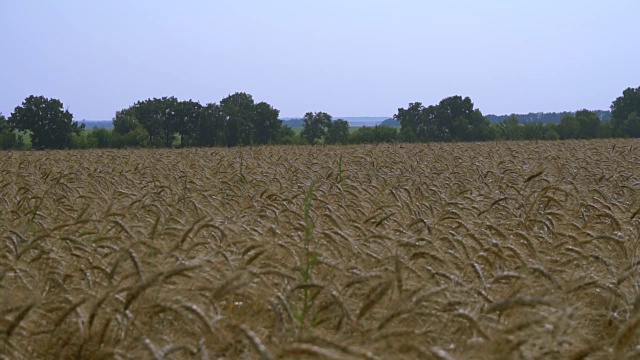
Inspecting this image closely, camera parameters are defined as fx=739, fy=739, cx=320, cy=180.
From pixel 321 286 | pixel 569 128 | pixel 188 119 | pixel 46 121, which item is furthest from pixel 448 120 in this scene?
pixel 321 286

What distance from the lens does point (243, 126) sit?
56.3 metres

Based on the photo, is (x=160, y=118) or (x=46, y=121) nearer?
(x=46, y=121)

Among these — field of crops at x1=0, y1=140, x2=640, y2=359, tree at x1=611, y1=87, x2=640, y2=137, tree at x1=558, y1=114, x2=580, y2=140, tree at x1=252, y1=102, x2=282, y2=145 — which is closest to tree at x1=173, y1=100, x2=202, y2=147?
tree at x1=252, y1=102, x2=282, y2=145

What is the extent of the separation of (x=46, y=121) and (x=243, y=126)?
14.4 m

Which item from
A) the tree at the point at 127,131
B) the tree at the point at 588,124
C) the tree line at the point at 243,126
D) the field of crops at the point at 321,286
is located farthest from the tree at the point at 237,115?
the field of crops at the point at 321,286

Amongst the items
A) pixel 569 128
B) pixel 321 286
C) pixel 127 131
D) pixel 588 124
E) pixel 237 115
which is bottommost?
pixel 321 286

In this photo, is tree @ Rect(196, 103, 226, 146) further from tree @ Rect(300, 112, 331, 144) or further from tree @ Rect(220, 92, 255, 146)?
tree @ Rect(300, 112, 331, 144)

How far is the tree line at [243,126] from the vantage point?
178 ft

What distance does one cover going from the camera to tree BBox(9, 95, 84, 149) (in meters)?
53.7

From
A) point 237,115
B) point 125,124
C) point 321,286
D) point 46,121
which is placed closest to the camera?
point 321,286

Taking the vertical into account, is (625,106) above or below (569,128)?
above

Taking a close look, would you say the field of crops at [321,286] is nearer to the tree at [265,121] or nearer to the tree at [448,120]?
the tree at [265,121]

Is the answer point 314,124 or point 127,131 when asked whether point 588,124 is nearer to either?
point 314,124

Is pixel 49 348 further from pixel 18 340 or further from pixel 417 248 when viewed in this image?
pixel 417 248
